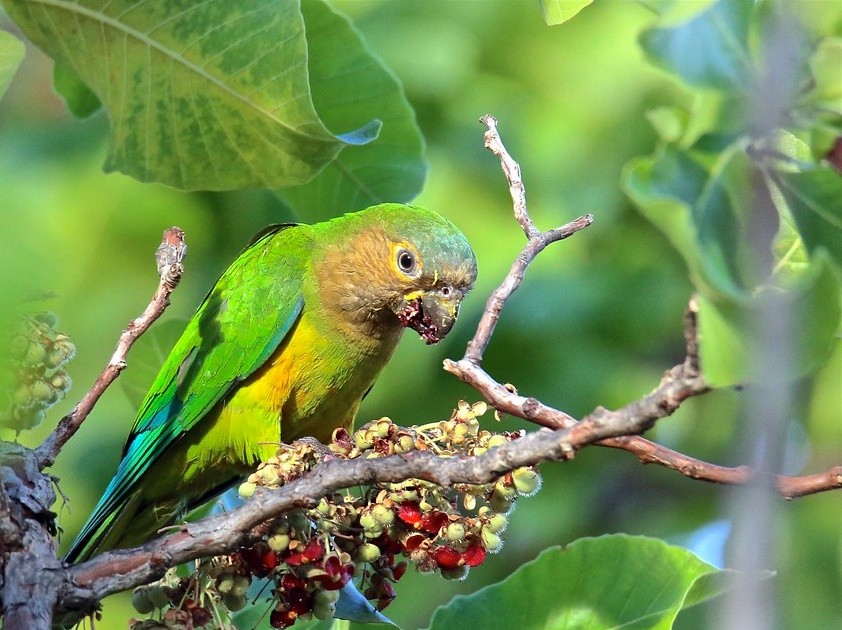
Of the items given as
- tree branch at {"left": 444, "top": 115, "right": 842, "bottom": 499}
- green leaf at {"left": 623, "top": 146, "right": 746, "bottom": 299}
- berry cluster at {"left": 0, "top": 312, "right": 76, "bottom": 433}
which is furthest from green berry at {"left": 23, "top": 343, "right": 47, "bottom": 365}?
green leaf at {"left": 623, "top": 146, "right": 746, "bottom": 299}

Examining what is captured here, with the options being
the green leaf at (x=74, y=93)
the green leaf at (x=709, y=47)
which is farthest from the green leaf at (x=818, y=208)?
the green leaf at (x=74, y=93)

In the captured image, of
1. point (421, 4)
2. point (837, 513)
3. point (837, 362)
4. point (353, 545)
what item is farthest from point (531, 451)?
point (421, 4)

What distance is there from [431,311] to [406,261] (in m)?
0.24

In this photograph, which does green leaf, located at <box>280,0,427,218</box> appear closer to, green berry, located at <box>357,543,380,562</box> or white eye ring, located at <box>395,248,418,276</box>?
white eye ring, located at <box>395,248,418,276</box>

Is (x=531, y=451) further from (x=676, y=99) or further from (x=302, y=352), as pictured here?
(x=676, y=99)

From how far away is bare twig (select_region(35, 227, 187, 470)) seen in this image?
7.18 ft

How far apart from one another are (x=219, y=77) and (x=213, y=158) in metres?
0.23

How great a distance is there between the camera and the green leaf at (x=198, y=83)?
2.69 meters

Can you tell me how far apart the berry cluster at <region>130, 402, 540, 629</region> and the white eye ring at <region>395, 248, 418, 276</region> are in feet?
4.79

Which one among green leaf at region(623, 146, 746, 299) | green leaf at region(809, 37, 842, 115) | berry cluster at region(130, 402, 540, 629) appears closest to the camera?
berry cluster at region(130, 402, 540, 629)

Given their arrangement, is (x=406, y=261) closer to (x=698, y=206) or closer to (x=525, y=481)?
(x=698, y=206)

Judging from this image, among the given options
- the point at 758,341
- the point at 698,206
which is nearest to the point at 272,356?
the point at 698,206

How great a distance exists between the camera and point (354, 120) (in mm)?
3180

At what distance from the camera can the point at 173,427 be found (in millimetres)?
3746
